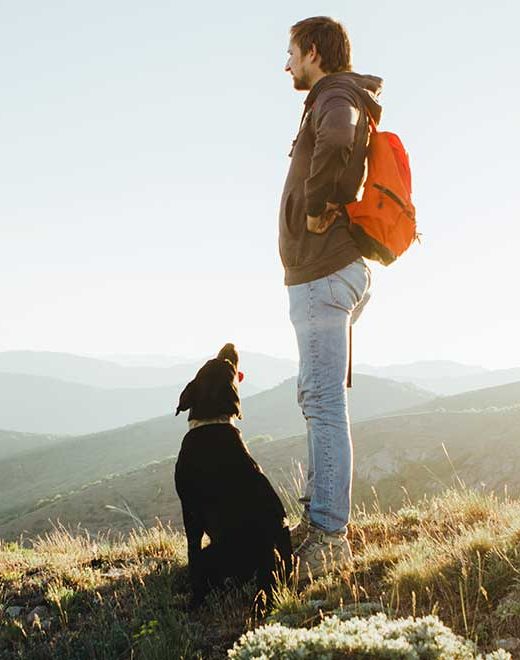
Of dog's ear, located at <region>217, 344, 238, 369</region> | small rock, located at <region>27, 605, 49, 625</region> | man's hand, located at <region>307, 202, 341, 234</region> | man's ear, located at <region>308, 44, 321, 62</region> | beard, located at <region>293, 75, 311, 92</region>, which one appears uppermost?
man's ear, located at <region>308, 44, 321, 62</region>

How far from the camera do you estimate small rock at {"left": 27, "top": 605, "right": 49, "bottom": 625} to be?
130 inches

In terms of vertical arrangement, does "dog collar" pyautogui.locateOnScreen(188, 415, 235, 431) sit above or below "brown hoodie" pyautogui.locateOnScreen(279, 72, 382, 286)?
below

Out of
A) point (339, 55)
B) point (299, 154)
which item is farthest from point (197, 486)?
point (339, 55)

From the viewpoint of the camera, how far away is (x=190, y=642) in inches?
107

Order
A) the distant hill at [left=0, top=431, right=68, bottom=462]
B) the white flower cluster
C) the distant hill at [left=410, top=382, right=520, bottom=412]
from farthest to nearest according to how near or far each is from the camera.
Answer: the distant hill at [left=0, top=431, right=68, bottom=462] < the distant hill at [left=410, top=382, right=520, bottom=412] < the white flower cluster

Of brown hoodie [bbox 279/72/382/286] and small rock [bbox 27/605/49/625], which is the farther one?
small rock [bbox 27/605/49/625]

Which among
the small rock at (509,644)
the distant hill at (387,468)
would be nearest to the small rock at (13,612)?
the small rock at (509,644)

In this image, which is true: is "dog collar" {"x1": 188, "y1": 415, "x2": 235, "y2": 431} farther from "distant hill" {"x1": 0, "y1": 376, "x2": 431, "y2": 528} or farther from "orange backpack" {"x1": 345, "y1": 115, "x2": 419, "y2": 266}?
"distant hill" {"x1": 0, "y1": 376, "x2": 431, "y2": 528}

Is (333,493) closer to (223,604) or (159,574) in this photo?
(223,604)

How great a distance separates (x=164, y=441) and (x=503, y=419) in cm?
5465

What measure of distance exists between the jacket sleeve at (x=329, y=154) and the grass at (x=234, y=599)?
184cm

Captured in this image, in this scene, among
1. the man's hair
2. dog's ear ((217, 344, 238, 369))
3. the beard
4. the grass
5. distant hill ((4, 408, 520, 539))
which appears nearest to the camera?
the grass

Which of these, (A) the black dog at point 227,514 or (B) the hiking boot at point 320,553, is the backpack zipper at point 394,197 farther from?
(B) the hiking boot at point 320,553

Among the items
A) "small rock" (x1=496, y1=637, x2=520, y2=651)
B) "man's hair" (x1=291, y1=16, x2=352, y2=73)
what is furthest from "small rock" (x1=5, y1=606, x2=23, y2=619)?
"man's hair" (x1=291, y1=16, x2=352, y2=73)
